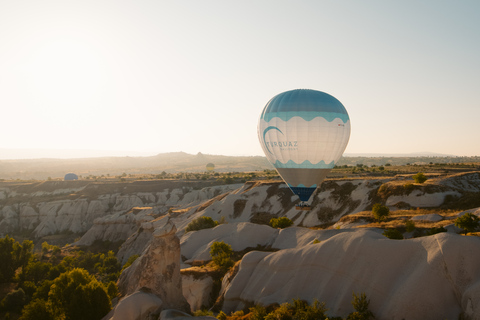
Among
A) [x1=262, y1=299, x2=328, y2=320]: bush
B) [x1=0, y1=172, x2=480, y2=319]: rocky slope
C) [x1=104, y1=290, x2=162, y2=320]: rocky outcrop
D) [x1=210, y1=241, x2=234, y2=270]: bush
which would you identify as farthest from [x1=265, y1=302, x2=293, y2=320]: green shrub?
[x1=210, y1=241, x2=234, y2=270]: bush

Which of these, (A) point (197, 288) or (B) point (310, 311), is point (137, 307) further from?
(B) point (310, 311)

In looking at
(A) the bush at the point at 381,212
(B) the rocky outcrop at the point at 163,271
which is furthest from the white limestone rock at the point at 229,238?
(B) the rocky outcrop at the point at 163,271

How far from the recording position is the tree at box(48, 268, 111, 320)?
2544cm

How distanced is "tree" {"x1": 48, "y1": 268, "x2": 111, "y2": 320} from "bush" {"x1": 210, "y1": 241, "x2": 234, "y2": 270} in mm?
12522

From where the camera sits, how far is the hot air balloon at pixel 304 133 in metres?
41.8

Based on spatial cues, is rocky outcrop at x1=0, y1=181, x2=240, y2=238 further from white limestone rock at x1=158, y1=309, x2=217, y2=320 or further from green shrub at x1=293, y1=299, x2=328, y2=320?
green shrub at x1=293, y1=299, x2=328, y2=320

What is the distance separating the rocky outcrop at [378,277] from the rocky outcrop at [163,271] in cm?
525

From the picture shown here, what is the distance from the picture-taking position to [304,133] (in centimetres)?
4188

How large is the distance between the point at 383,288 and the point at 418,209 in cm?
2909

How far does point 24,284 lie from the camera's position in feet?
149

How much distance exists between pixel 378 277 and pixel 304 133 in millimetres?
20771

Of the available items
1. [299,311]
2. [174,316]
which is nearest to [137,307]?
[174,316]

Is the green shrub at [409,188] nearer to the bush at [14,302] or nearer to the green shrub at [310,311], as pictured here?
the green shrub at [310,311]

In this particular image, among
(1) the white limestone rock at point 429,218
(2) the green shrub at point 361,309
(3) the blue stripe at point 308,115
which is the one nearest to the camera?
(2) the green shrub at point 361,309
